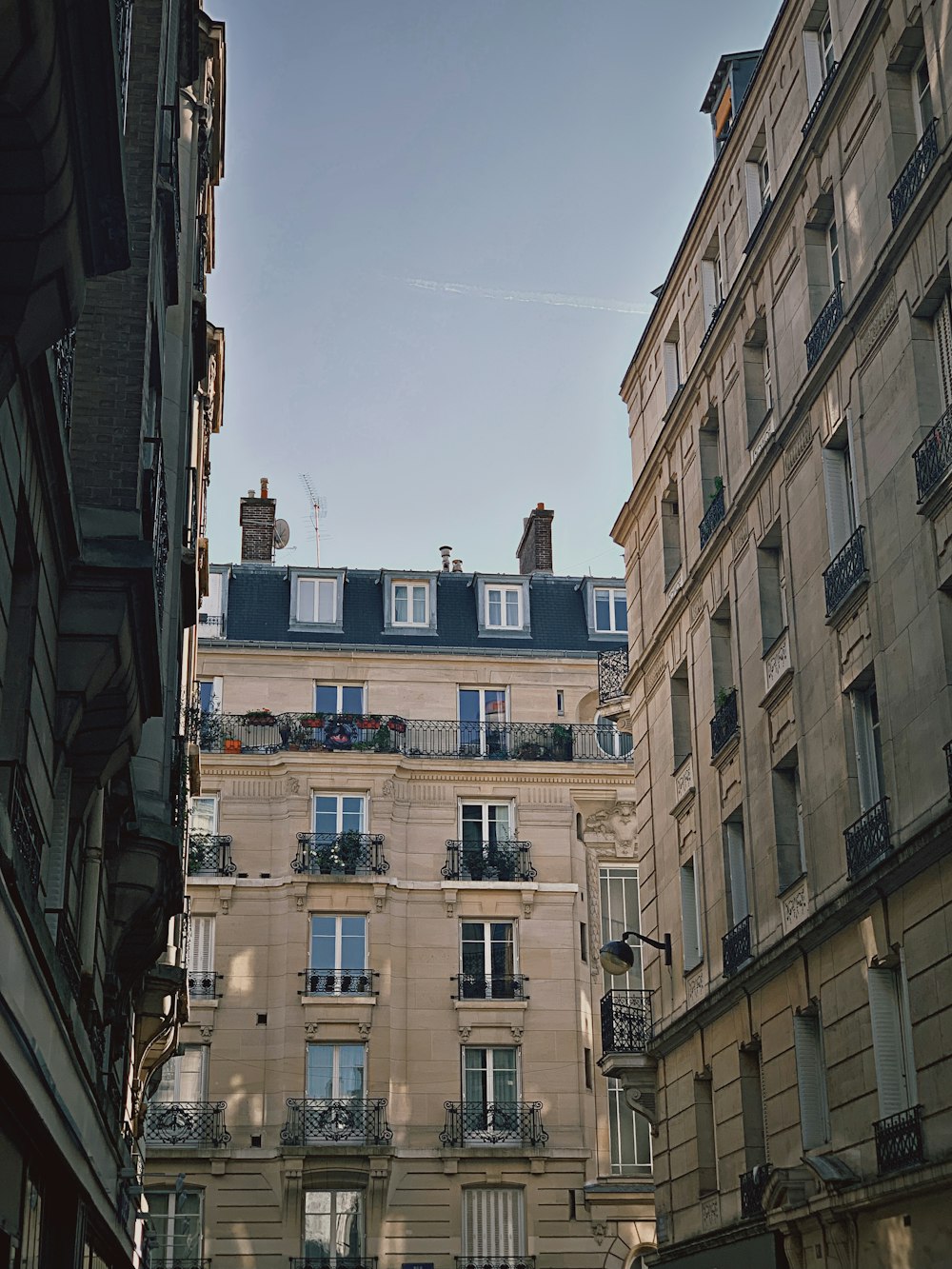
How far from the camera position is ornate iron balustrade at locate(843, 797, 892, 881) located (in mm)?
17922

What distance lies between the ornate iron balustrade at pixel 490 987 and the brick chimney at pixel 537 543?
529 inches

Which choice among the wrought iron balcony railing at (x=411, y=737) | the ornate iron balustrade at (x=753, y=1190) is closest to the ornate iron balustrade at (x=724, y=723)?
the ornate iron balustrade at (x=753, y=1190)

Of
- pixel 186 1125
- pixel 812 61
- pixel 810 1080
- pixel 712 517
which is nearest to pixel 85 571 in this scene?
pixel 810 1080

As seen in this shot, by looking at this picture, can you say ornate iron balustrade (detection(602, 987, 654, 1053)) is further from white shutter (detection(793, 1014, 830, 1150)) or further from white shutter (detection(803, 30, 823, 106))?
white shutter (detection(803, 30, 823, 106))

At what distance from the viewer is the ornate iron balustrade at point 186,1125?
128ft

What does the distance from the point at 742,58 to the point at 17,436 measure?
70.0ft

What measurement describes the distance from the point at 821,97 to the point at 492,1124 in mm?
26204

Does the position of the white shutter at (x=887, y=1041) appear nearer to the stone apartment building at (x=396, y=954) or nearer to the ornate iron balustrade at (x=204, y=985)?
the stone apartment building at (x=396, y=954)

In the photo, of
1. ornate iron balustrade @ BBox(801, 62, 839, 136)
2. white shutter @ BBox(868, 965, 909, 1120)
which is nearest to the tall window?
white shutter @ BBox(868, 965, 909, 1120)

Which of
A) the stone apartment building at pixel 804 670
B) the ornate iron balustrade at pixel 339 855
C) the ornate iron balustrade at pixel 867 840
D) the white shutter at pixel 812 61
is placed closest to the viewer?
the stone apartment building at pixel 804 670

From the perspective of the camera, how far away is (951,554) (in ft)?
54.5

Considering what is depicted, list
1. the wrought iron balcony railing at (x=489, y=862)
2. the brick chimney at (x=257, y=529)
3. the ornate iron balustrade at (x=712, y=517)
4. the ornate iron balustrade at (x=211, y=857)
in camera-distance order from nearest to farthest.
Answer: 1. the ornate iron balustrade at (x=712, y=517)
2. the ornate iron balustrade at (x=211, y=857)
3. the wrought iron balcony railing at (x=489, y=862)
4. the brick chimney at (x=257, y=529)

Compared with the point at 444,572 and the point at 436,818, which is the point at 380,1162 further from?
the point at 444,572

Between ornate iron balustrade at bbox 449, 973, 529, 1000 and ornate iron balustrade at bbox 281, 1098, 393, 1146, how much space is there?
3.28 meters
